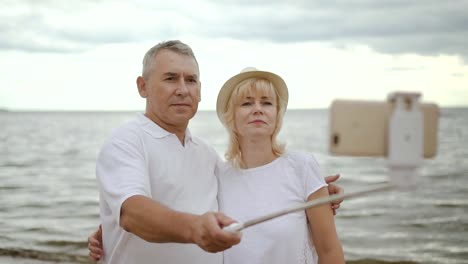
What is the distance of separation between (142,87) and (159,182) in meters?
0.58

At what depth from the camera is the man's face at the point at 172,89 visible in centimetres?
312

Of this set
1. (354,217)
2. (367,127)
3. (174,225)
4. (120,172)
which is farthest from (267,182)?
(354,217)

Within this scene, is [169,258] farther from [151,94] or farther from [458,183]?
[458,183]

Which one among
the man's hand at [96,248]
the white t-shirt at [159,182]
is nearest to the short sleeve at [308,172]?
the white t-shirt at [159,182]

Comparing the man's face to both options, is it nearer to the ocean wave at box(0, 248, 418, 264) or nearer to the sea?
the sea

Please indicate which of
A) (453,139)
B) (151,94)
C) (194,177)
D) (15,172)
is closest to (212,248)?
(194,177)

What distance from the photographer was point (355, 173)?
57.3ft

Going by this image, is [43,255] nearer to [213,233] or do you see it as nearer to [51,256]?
[51,256]

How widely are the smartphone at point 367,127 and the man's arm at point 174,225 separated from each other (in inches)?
24.5

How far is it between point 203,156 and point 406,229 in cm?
848

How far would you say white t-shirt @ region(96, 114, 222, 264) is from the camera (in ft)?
9.33

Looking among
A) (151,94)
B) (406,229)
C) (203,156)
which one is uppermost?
(151,94)

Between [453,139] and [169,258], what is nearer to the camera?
[169,258]

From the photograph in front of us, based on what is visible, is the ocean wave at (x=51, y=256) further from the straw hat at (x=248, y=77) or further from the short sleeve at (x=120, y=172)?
the short sleeve at (x=120, y=172)
